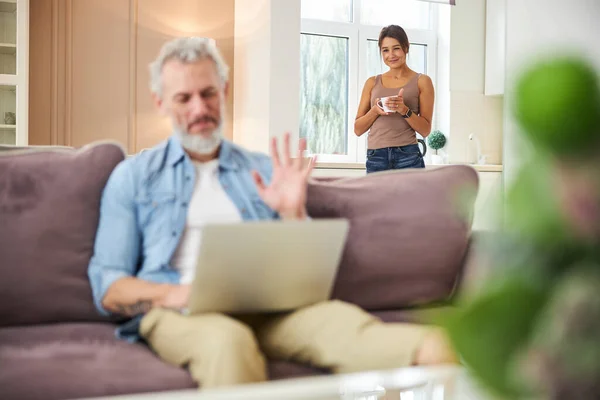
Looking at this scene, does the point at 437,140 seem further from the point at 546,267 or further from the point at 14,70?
the point at 546,267

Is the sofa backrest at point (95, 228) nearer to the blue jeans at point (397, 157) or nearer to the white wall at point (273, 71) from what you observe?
the blue jeans at point (397, 157)

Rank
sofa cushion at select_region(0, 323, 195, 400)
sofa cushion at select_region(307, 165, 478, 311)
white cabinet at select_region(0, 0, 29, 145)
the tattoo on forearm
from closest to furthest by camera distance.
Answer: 1. sofa cushion at select_region(0, 323, 195, 400)
2. the tattoo on forearm
3. sofa cushion at select_region(307, 165, 478, 311)
4. white cabinet at select_region(0, 0, 29, 145)

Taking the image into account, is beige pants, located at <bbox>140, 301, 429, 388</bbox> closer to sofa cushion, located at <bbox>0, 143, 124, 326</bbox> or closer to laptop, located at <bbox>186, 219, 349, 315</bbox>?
laptop, located at <bbox>186, 219, 349, 315</bbox>

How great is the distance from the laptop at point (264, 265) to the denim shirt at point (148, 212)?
0.12 m

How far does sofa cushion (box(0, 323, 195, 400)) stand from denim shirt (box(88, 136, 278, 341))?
7 centimetres

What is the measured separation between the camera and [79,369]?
1103 millimetres

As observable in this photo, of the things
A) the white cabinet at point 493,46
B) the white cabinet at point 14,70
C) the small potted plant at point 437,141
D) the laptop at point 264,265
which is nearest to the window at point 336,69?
the small potted plant at point 437,141

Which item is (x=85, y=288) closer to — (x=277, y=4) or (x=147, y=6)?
(x=277, y=4)

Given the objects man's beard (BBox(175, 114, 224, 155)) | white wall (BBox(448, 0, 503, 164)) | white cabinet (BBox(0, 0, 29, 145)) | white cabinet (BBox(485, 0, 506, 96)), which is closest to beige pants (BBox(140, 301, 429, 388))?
man's beard (BBox(175, 114, 224, 155))

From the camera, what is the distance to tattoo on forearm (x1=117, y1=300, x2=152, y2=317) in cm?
120

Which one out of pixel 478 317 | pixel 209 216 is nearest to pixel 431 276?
pixel 209 216

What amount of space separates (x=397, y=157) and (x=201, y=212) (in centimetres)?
176

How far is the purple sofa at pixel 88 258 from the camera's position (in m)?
1.11

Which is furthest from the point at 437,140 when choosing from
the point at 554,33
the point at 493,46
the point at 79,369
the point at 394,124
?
the point at 554,33
